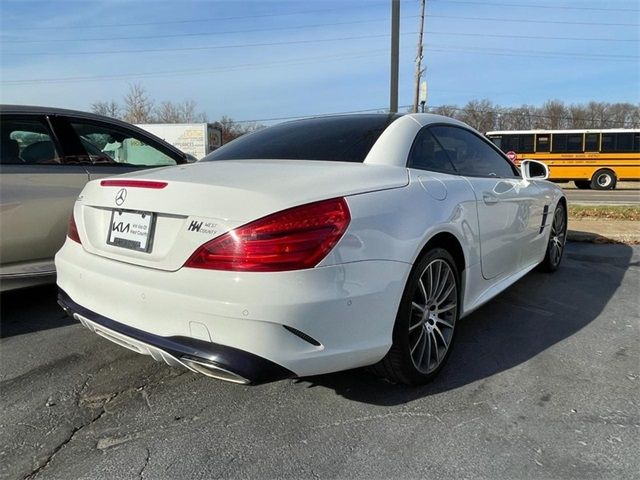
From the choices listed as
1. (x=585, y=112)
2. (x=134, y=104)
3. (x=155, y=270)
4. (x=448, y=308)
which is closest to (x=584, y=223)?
(x=448, y=308)

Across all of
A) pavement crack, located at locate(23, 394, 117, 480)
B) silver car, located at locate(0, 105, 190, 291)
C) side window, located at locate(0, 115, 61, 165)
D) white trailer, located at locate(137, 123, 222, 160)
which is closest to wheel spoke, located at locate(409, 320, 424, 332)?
pavement crack, located at locate(23, 394, 117, 480)

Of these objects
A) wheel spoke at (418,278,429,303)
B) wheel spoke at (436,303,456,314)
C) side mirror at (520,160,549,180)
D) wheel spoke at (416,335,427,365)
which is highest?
side mirror at (520,160,549,180)

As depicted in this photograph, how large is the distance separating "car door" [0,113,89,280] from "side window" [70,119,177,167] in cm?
27

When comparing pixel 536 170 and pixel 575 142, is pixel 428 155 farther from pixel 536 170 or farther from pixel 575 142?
pixel 575 142

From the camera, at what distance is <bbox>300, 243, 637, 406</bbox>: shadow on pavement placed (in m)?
2.83

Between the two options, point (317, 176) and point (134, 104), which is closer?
point (317, 176)

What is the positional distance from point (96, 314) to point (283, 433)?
108 cm

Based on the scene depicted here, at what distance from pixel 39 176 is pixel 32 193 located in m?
0.14

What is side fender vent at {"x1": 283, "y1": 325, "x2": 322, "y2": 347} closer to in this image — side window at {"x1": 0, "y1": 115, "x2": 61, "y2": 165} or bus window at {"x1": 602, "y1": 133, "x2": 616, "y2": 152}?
side window at {"x1": 0, "y1": 115, "x2": 61, "y2": 165}

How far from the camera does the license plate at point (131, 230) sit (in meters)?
2.36

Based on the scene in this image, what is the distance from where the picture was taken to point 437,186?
289cm

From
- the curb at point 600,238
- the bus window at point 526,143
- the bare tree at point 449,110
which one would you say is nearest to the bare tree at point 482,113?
the bare tree at point 449,110

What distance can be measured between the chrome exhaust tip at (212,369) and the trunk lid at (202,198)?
0.41 meters

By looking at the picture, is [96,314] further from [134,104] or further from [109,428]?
[134,104]
